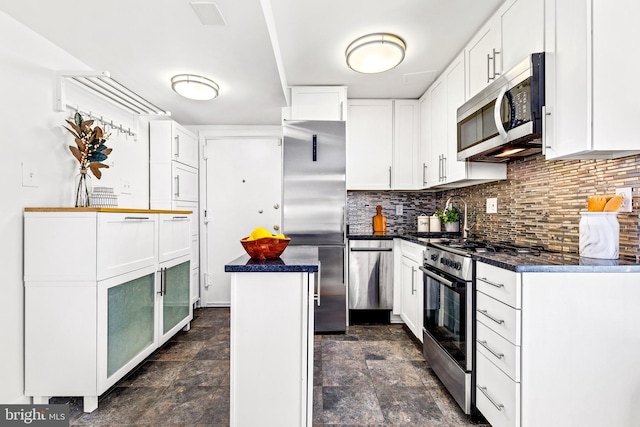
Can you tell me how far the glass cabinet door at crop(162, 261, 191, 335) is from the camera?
8.55 feet

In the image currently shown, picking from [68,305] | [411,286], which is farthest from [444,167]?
[68,305]

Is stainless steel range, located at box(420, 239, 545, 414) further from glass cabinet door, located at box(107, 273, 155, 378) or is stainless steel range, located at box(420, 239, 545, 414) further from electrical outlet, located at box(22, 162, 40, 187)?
electrical outlet, located at box(22, 162, 40, 187)

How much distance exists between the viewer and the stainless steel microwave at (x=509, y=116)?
1592mm

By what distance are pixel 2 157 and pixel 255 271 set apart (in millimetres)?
1500

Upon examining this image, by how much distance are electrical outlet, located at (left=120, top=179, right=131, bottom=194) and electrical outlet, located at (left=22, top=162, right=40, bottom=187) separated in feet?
3.12

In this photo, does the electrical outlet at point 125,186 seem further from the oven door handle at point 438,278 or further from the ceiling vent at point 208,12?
the oven door handle at point 438,278

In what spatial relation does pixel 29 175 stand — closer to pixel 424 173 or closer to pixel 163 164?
pixel 163 164

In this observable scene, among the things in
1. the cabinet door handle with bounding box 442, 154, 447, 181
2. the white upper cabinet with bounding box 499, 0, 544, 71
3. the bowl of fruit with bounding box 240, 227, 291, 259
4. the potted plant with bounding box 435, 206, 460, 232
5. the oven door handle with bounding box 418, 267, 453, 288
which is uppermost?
the white upper cabinet with bounding box 499, 0, 544, 71

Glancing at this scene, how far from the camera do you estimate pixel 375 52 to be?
2.32m

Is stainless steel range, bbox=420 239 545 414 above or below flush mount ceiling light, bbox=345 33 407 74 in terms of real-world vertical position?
below

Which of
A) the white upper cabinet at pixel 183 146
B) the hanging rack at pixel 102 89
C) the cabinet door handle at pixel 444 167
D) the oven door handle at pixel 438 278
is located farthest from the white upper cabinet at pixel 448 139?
the white upper cabinet at pixel 183 146

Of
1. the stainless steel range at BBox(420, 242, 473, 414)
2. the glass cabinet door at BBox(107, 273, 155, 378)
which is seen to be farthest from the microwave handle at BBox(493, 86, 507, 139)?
the glass cabinet door at BBox(107, 273, 155, 378)

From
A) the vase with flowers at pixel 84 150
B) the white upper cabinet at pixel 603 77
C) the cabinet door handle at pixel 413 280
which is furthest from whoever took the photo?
the cabinet door handle at pixel 413 280
